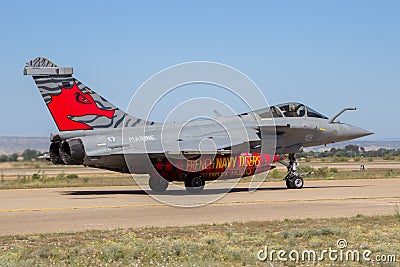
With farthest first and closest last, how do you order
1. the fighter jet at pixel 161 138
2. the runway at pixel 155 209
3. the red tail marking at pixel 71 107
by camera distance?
the red tail marking at pixel 71 107
the fighter jet at pixel 161 138
the runway at pixel 155 209

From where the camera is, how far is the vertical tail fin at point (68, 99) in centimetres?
2445

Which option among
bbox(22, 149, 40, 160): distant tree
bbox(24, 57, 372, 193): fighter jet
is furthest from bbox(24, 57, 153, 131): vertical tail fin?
bbox(22, 149, 40, 160): distant tree

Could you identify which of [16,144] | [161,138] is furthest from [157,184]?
[16,144]

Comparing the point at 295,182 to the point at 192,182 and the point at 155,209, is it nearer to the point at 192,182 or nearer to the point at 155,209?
the point at 192,182

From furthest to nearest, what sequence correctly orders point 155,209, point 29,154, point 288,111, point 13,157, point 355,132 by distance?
point 13,157
point 29,154
point 355,132
point 288,111
point 155,209

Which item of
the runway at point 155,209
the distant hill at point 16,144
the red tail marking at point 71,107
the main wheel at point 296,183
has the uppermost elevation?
the red tail marking at point 71,107

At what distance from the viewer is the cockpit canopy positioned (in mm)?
26891

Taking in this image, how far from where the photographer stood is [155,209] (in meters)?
18.7

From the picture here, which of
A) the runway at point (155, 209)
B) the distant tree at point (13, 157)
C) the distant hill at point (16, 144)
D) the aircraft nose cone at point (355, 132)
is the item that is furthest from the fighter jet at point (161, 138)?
the distant tree at point (13, 157)

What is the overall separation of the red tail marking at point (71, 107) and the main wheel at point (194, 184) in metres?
4.23

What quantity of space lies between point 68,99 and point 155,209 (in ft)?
26.6

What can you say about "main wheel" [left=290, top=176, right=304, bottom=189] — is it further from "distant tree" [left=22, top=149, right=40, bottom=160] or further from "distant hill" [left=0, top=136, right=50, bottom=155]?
"distant tree" [left=22, top=149, right=40, bottom=160]

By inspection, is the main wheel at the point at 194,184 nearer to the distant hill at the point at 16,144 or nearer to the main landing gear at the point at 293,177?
the main landing gear at the point at 293,177

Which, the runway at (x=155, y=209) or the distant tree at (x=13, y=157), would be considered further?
the distant tree at (x=13, y=157)
